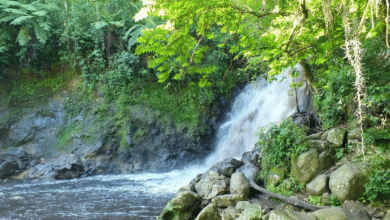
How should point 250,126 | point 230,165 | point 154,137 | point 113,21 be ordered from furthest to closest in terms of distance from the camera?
1. point 113,21
2. point 154,137
3. point 250,126
4. point 230,165

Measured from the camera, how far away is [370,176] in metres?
4.34

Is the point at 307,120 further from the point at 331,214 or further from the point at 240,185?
the point at 331,214

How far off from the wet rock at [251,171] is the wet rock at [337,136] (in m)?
1.99

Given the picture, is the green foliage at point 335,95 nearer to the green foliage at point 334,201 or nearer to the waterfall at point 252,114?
the green foliage at point 334,201

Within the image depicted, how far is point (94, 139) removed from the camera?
12.1m

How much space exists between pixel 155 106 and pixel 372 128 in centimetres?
1018

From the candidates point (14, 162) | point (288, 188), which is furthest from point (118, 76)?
point (288, 188)

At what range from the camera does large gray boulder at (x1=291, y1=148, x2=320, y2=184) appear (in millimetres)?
5273

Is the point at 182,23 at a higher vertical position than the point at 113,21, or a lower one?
lower

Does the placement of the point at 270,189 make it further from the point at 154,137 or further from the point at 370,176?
the point at 154,137

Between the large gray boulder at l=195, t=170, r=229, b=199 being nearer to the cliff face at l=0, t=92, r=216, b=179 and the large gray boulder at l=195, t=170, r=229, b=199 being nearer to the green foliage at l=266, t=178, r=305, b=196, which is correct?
the green foliage at l=266, t=178, r=305, b=196

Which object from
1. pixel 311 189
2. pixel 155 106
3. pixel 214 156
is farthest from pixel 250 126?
pixel 311 189

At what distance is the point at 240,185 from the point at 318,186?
5.67ft

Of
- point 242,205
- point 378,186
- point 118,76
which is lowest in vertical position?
point 242,205
